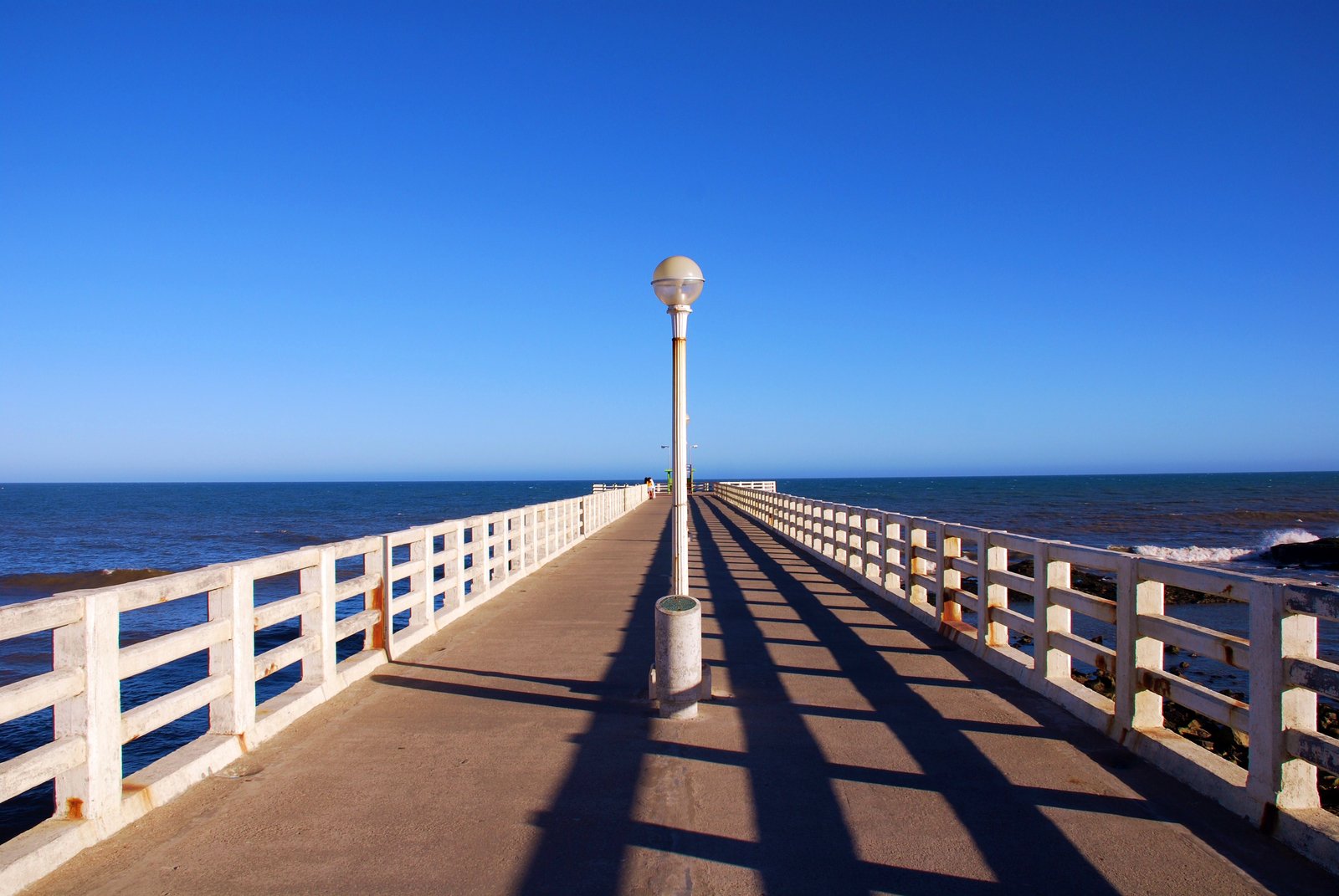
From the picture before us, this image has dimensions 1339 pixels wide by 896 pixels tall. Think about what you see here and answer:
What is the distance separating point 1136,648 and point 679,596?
3059 mm

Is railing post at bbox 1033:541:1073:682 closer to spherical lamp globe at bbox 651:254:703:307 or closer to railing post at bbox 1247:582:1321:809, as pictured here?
railing post at bbox 1247:582:1321:809

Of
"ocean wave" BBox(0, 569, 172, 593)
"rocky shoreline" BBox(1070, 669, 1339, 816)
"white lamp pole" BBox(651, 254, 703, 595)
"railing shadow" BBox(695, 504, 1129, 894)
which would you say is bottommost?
"ocean wave" BBox(0, 569, 172, 593)

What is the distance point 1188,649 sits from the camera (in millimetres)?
5125

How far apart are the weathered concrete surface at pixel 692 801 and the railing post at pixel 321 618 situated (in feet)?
1.02

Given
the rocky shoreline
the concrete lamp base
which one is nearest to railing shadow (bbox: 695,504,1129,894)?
the concrete lamp base

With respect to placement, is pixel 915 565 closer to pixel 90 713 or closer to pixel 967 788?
pixel 967 788

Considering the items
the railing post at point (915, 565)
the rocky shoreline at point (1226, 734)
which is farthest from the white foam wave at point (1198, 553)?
the railing post at point (915, 565)

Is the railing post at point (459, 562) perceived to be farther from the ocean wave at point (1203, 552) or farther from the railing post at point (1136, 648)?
the ocean wave at point (1203, 552)

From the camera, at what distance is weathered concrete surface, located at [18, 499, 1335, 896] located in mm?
4121

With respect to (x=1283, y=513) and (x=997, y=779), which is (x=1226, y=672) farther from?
(x=1283, y=513)

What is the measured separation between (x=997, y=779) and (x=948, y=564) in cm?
512

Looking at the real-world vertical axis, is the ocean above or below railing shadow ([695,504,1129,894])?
below

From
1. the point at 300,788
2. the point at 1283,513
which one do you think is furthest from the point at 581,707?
the point at 1283,513

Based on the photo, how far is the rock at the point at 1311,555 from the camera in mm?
35562
